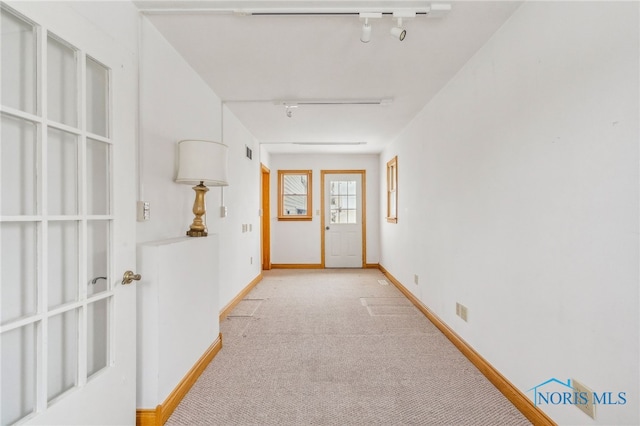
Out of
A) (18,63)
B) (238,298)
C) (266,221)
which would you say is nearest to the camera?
(18,63)

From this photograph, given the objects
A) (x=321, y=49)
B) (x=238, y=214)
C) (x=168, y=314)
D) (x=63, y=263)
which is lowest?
(x=168, y=314)

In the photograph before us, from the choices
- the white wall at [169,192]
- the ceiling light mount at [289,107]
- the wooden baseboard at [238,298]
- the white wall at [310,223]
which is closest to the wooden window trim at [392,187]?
the white wall at [310,223]

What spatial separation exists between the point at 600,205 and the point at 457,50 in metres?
1.49

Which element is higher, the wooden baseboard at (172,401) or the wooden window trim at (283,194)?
the wooden window trim at (283,194)

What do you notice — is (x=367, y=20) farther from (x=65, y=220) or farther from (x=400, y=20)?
(x=65, y=220)

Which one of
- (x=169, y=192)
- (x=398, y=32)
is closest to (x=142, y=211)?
(x=169, y=192)

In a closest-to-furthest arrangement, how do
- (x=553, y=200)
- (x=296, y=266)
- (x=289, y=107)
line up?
(x=553, y=200)
(x=289, y=107)
(x=296, y=266)

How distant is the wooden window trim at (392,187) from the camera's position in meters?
4.63

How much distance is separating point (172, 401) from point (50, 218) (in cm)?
124

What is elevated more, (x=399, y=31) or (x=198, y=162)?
(x=399, y=31)

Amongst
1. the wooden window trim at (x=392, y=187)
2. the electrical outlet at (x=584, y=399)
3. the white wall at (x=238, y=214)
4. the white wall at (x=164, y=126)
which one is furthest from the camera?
the wooden window trim at (x=392, y=187)

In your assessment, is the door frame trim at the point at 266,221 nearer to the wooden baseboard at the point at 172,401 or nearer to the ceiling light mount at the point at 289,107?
the ceiling light mount at the point at 289,107

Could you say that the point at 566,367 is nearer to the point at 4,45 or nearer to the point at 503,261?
the point at 503,261

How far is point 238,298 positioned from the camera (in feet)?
12.1
